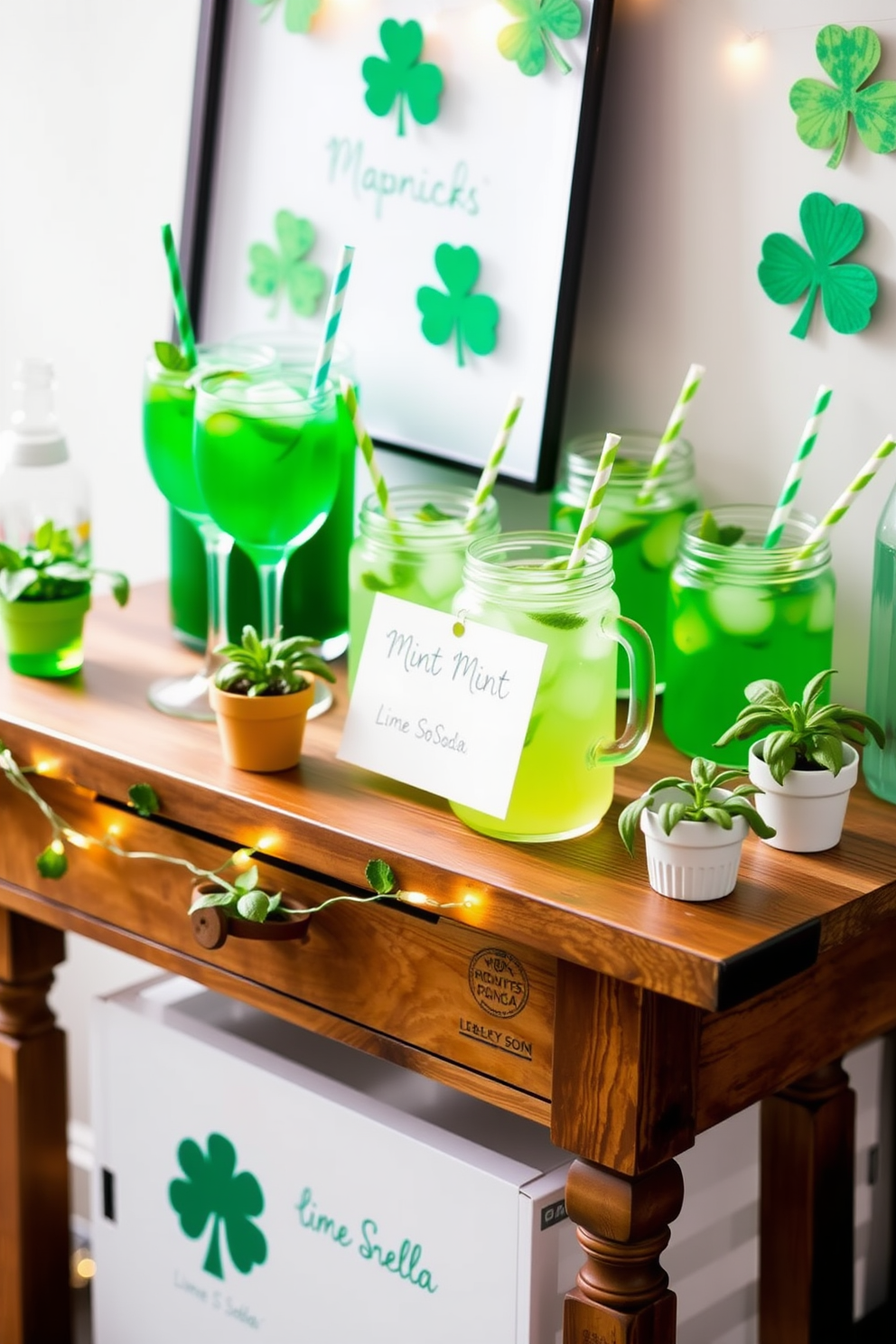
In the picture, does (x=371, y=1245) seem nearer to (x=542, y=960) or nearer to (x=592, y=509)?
(x=542, y=960)

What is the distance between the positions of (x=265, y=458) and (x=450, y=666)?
253 millimetres

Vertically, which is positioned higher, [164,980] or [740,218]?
[740,218]

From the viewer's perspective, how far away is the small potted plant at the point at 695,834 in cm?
105

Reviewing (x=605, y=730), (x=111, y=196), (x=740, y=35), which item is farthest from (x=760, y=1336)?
(x=111, y=196)

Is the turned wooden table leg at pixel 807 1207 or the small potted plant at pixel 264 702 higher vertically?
the small potted plant at pixel 264 702

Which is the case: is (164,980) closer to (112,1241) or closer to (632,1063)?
(112,1241)

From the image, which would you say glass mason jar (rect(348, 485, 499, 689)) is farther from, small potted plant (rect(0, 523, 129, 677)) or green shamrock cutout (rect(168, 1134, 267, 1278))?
green shamrock cutout (rect(168, 1134, 267, 1278))

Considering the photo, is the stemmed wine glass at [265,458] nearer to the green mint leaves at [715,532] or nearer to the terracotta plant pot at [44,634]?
the terracotta plant pot at [44,634]

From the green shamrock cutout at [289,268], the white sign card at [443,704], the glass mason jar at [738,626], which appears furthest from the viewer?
the green shamrock cutout at [289,268]

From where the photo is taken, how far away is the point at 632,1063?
1066 mm

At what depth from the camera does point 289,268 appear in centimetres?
164

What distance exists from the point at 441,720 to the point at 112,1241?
70 cm

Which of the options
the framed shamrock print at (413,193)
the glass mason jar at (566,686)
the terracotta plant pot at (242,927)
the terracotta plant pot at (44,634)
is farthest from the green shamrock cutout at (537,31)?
the terracotta plant pot at (242,927)

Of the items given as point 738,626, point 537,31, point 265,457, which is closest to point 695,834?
point 738,626
